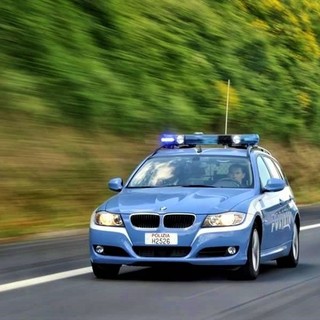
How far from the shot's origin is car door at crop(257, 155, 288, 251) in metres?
11.8

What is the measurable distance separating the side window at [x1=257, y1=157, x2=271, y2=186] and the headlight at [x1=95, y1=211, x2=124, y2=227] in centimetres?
203

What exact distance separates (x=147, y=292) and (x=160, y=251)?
71cm

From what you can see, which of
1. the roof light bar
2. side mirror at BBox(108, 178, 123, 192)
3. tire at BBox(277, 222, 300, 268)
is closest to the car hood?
side mirror at BBox(108, 178, 123, 192)

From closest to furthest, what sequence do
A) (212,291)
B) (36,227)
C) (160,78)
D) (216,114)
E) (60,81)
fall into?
(212,291) < (36,227) < (60,81) < (160,78) < (216,114)

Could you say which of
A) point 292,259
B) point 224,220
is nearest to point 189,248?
point 224,220

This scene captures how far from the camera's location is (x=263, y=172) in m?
12.6

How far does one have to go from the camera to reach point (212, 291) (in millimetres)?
10367

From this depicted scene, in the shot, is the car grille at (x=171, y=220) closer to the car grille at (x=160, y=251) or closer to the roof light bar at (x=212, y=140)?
the car grille at (x=160, y=251)

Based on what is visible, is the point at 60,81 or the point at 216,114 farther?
the point at 216,114

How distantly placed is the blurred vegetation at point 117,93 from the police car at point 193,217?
A: 6132 millimetres

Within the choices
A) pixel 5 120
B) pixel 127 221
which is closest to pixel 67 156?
pixel 5 120

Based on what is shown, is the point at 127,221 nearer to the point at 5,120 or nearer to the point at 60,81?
the point at 5,120

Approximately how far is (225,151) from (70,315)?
4.51 metres

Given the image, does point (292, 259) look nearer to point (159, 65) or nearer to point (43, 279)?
point (43, 279)
